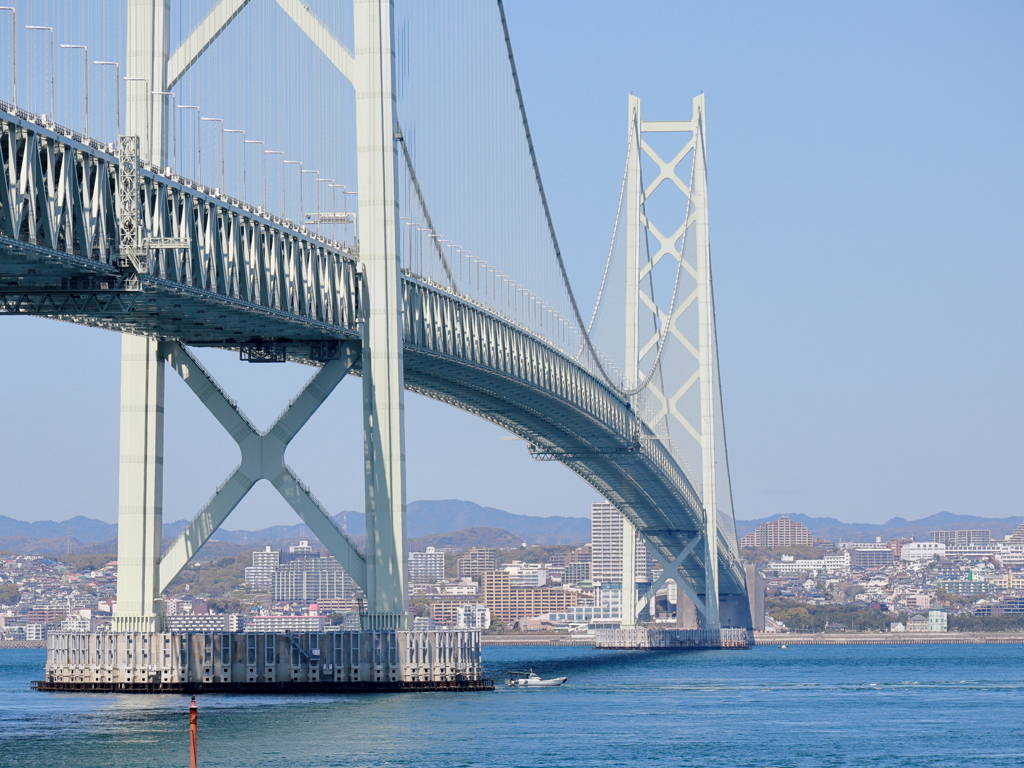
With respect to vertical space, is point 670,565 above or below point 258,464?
above

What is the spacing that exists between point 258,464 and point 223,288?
7505 mm

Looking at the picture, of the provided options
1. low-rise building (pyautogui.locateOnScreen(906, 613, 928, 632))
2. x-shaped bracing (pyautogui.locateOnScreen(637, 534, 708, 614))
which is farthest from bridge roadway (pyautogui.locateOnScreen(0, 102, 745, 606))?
low-rise building (pyautogui.locateOnScreen(906, 613, 928, 632))

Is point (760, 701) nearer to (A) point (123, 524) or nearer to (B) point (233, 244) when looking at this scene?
(A) point (123, 524)

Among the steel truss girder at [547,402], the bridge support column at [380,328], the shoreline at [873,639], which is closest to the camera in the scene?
the bridge support column at [380,328]

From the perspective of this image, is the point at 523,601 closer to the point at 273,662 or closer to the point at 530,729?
the point at 273,662

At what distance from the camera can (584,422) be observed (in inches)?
2475

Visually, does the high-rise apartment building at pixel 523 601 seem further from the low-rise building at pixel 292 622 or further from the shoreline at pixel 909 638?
the low-rise building at pixel 292 622

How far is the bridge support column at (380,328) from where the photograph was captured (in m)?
41.6

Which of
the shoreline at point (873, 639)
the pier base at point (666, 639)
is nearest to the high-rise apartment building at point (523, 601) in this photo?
the shoreline at point (873, 639)

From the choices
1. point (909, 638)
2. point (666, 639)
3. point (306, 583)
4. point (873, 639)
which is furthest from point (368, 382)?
point (306, 583)

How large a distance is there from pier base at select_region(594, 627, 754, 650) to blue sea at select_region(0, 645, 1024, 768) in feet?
128

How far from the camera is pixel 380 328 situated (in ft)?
137

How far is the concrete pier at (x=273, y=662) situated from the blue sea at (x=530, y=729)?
0.62 meters

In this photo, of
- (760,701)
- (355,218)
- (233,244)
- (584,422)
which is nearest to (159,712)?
(233,244)
